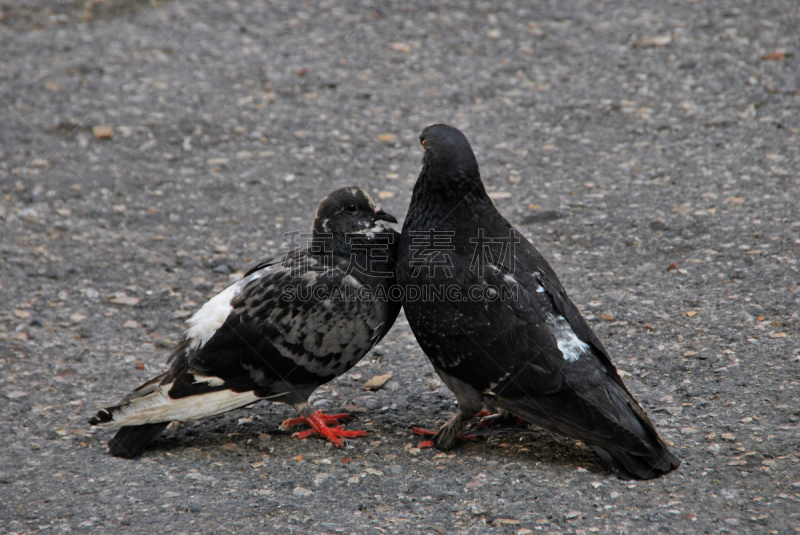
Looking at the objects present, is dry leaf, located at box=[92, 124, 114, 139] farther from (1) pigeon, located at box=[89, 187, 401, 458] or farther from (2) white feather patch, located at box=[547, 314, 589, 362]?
(2) white feather patch, located at box=[547, 314, 589, 362]

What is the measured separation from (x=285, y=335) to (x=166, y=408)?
74cm

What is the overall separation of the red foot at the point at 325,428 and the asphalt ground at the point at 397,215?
0.06m

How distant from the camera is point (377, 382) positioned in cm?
475

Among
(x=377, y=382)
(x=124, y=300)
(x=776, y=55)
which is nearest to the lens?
(x=377, y=382)

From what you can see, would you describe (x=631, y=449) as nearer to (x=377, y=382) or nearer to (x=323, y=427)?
(x=323, y=427)

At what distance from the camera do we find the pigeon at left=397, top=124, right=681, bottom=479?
11.5ft

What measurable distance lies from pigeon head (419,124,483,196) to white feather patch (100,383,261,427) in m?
1.65

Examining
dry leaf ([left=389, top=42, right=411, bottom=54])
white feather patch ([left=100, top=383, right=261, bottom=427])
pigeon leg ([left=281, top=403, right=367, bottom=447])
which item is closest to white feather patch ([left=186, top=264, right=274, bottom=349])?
white feather patch ([left=100, top=383, right=261, bottom=427])

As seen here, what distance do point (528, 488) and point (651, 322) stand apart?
1796 mm

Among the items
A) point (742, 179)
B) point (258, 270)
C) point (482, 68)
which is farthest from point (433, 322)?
point (482, 68)

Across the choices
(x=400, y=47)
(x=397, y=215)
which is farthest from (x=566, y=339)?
(x=400, y=47)

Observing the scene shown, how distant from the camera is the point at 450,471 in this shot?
12.4 ft

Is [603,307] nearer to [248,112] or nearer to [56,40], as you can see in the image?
[248,112]

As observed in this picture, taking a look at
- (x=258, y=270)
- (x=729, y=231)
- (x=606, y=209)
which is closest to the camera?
(x=258, y=270)
